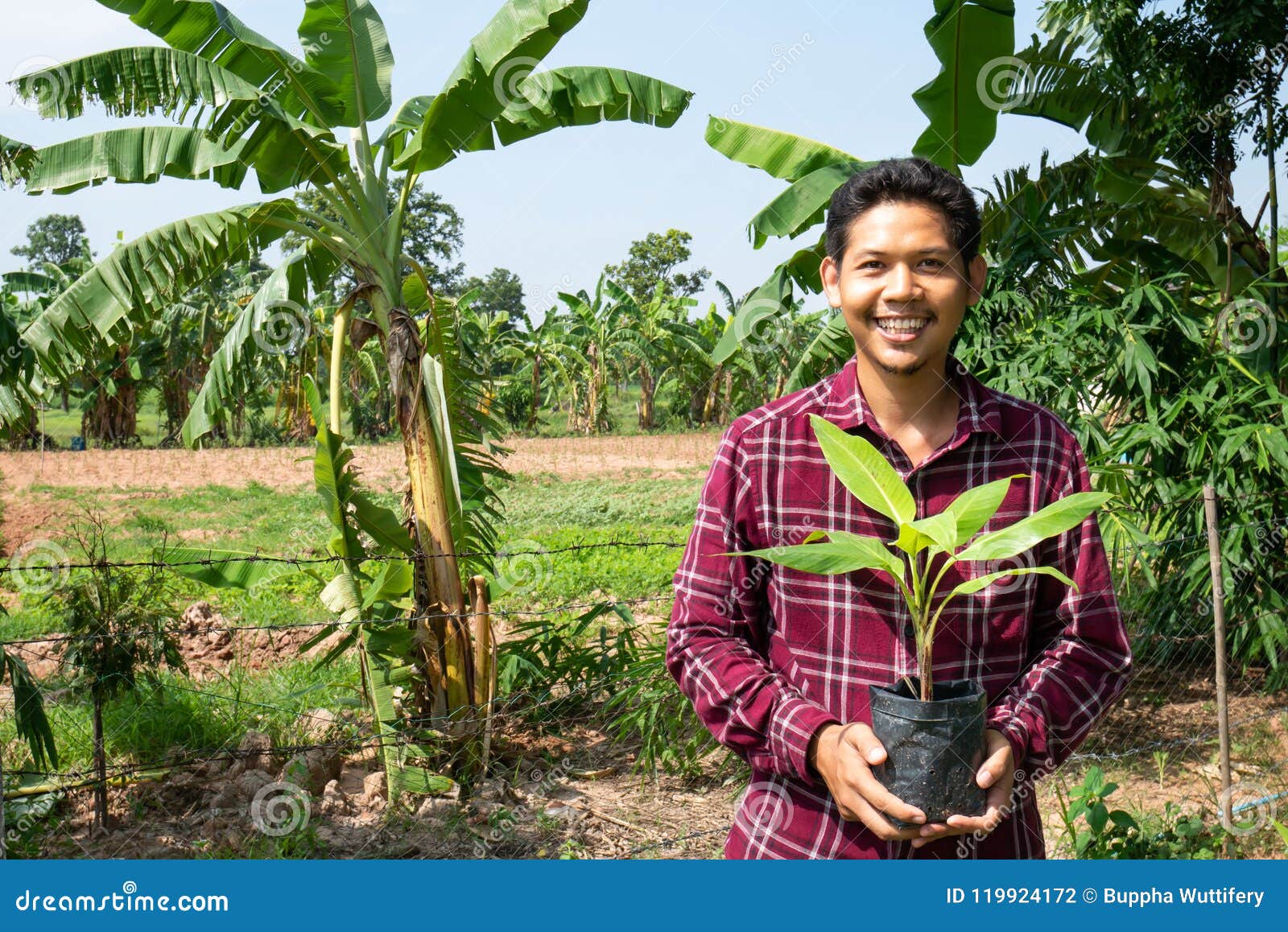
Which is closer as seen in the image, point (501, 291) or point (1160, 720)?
point (1160, 720)

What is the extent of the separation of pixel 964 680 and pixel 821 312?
67.1 feet

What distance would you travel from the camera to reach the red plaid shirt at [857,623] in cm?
147

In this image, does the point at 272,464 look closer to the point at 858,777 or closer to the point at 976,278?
the point at 976,278

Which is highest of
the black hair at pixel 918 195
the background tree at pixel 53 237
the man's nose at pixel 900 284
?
the background tree at pixel 53 237

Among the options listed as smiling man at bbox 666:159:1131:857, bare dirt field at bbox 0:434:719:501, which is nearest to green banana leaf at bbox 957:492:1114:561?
smiling man at bbox 666:159:1131:857

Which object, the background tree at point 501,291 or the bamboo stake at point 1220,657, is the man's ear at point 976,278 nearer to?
the bamboo stake at point 1220,657

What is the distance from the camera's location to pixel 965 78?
15.9ft

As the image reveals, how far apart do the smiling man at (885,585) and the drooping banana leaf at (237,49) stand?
361 centimetres

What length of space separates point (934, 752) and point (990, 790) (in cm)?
12

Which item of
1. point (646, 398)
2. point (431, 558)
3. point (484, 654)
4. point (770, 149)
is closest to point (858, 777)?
point (431, 558)

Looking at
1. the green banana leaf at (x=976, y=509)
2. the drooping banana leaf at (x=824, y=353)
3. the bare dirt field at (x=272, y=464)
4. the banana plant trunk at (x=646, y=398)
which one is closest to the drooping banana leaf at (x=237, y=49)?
the drooping banana leaf at (x=824, y=353)

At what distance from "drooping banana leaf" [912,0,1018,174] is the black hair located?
3.56 meters

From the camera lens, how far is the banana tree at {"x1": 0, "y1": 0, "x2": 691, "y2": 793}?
4316 mm

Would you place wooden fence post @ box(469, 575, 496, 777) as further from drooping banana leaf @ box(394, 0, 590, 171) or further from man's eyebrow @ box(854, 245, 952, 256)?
man's eyebrow @ box(854, 245, 952, 256)
